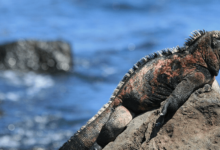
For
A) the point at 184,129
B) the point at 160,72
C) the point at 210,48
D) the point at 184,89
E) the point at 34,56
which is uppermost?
the point at 34,56

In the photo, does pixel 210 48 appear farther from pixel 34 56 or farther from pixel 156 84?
pixel 34 56

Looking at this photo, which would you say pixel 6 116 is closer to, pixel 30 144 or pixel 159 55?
pixel 30 144

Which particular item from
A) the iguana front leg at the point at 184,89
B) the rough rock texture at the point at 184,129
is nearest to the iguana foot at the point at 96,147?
the rough rock texture at the point at 184,129

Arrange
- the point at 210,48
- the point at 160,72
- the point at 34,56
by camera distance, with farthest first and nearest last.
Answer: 1. the point at 34,56
2. the point at 160,72
3. the point at 210,48

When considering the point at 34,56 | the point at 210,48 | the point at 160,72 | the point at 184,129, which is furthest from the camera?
the point at 34,56

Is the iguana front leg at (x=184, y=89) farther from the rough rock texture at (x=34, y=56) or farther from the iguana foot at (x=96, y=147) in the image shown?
the rough rock texture at (x=34, y=56)

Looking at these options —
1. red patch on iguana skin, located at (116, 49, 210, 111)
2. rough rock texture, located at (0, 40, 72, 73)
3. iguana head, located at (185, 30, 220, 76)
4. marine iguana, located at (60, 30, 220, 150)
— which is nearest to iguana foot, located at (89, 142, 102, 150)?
marine iguana, located at (60, 30, 220, 150)

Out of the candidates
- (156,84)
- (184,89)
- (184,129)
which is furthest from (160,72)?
(184,129)

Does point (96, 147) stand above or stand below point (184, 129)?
above
